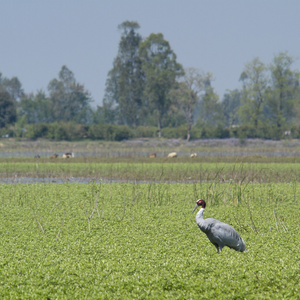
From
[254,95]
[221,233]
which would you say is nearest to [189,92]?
[254,95]

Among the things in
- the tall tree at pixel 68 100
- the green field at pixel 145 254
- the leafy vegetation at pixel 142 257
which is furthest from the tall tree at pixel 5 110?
the leafy vegetation at pixel 142 257

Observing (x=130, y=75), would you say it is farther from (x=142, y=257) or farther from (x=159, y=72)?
(x=142, y=257)

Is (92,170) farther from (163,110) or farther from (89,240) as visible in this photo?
(163,110)

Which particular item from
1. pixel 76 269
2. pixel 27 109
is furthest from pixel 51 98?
pixel 76 269

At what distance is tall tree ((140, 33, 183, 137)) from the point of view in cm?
7631

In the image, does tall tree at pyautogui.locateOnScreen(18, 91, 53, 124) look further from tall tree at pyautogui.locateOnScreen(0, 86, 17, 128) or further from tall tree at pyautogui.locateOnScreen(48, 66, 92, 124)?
tall tree at pyautogui.locateOnScreen(0, 86, 17, 128)

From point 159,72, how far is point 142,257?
70270mm

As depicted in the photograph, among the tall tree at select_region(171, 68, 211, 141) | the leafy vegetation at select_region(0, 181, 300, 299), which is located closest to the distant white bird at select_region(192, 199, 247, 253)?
the leafy vegetation at select_region(0, 181, 300, 299)

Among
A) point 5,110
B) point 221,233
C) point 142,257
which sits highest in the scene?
point 5,110

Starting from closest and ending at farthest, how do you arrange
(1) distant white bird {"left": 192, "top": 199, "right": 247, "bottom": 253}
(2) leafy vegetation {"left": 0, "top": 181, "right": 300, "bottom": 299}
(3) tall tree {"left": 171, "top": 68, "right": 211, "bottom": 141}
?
(2) leafy vegetation {"left": 0, "top": 181, "right": 300, "bottom": 299}
(1) distant white bird {"left": 192, "top": 199, "right": 247, "bottom": 253}
(3) tall tree {"left": 171, "top": 68, "right": 211, "bottom": 141}

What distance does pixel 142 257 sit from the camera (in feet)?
29.7

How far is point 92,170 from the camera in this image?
29.0 m

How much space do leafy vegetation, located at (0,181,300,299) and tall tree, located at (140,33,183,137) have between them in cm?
6130

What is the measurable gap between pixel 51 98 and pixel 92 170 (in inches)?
2640
